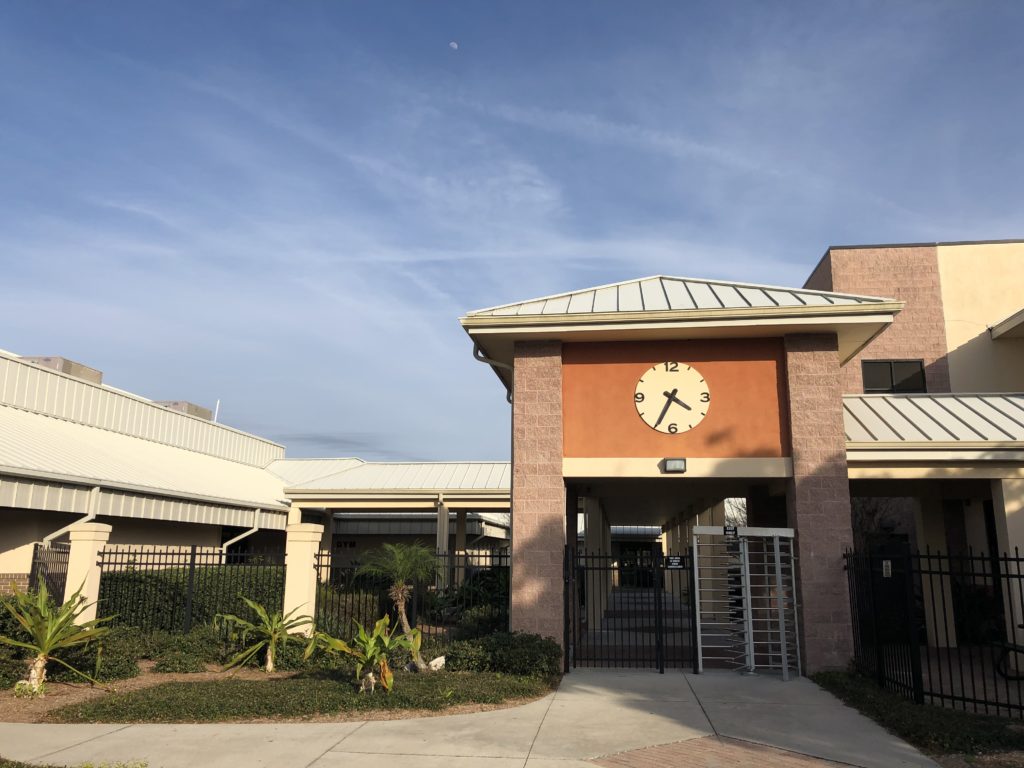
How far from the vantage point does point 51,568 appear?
51.2 feet

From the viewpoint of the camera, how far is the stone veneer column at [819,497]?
42.0 ft

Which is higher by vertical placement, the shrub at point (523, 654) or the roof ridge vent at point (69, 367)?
the roof ridge vent at point (69, 367)

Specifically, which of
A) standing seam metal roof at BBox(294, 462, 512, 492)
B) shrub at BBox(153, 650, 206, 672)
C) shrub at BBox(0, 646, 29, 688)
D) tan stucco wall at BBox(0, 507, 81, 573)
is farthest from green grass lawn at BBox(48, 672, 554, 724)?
standing seam metal roof at BBox(294, 462, 512, 492)

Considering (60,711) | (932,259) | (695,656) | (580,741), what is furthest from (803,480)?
(932,259)

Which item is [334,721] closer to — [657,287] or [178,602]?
[178,602]

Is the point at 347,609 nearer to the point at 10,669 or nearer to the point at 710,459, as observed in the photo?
the point at 10,669

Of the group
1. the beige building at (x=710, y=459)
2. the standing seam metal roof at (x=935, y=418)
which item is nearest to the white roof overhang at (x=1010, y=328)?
the beige building at (x=710, y=459)

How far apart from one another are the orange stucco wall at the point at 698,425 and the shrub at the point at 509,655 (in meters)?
3.47

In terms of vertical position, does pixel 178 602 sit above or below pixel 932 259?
below

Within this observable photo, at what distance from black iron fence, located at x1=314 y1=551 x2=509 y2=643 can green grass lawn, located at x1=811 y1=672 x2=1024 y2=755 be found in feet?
22.6

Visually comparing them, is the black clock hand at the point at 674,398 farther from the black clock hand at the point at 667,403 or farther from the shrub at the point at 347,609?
the shrub at the point at 347,609

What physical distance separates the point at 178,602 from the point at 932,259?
23383 millimetres

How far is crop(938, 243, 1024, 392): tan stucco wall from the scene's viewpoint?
2300 cm

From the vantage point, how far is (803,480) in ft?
43.8
